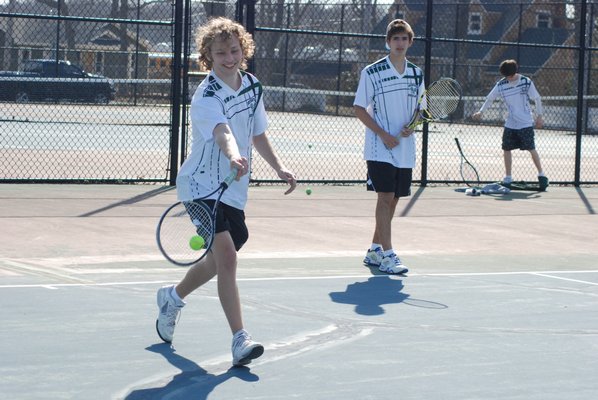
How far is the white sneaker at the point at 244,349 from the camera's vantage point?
217 inches

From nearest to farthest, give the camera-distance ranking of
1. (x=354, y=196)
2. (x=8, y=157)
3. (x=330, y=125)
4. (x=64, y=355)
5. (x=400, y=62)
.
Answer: (x=64, y=355) → (x=400, y=62) → (x=354, y=196) → (x=8, y=157) → (x=330, y=125)

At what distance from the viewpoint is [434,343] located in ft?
20.4

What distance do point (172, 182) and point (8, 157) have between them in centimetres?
434

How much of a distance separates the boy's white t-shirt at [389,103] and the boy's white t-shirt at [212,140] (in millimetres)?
3028

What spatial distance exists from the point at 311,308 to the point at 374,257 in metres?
1.78

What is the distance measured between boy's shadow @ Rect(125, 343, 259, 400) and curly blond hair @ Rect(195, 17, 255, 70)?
56.0 inches

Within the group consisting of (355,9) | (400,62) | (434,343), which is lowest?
(434,343)

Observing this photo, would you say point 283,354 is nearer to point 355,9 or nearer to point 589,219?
point 589,219

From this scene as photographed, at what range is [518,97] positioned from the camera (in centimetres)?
1434

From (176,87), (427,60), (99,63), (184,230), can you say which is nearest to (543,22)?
(99,63)

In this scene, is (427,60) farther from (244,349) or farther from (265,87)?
(265,87)

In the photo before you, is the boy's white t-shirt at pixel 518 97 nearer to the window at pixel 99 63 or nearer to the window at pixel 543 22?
the window at pixel 99 63

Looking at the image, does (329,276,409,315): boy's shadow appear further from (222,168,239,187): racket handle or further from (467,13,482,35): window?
(467,13,482,35): window

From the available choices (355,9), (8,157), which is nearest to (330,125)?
(355,9)
